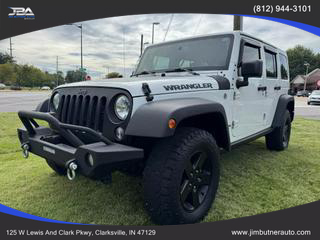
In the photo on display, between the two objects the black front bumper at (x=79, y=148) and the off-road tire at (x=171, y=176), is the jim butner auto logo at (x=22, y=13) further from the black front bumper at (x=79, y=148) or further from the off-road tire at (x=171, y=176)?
the off-road tire at (x=171, y=176)

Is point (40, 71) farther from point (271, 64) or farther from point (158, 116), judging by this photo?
point (158, 116)

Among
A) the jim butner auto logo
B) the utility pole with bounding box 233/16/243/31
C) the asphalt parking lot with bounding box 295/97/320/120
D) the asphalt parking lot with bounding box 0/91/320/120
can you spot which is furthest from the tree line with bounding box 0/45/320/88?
the jim butner auto logo

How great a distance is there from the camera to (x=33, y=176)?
3.66 metres

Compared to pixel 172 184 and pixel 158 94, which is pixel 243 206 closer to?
pixel 172 184

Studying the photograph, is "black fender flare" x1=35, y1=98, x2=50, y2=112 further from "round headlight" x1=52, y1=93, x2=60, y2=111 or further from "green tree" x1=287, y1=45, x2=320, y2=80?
"green tree" x1=287, y1=45, x2=320, y2=80

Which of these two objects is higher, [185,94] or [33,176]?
[185,94]

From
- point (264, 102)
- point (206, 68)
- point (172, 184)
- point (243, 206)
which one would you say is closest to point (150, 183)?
point (172, 184)

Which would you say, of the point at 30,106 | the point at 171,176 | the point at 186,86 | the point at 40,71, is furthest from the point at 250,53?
the point at 40,71

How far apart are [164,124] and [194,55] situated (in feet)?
5.73

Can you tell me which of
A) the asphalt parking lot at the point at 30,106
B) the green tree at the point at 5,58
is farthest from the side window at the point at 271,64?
the green tree at the point at 5,58

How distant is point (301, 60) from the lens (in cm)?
6738

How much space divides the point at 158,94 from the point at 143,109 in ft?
1.00

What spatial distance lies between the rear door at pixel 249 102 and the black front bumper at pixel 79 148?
1.86 meters

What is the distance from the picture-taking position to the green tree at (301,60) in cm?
6688
